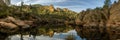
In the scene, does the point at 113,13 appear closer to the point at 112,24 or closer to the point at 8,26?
the point at 112,24

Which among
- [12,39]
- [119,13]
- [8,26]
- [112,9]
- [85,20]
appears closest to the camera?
[12,39]

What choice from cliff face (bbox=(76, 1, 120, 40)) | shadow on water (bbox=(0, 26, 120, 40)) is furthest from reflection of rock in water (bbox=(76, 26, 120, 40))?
cliff face (bbox=(76, 1, 120, 40))

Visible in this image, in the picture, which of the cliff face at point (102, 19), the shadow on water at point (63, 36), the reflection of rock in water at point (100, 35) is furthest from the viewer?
the cliff face at point (102, 19)

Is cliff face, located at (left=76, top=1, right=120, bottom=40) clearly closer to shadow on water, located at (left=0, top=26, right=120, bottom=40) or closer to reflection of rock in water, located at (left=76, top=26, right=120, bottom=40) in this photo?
reflection of rock in water, located at (left=76, top=26, right=120, bottom=40)

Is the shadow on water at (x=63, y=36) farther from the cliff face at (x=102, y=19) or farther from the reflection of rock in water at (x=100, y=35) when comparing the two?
the cliff face at (x=102, y=19)

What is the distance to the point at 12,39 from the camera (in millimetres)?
66125

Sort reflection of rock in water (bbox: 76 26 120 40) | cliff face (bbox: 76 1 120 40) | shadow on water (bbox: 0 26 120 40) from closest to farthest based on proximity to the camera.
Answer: shadow on water (bbox: 0 26 120 40)
reflection of rock in water (bbox: 76 26 120 40)
cliff face (bbox: 76 1 120 40)

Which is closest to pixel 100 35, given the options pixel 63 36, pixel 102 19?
pixel 63 36

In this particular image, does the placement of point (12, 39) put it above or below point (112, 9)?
below

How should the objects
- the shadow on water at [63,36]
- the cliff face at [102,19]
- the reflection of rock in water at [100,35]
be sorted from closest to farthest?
the shadow on water at [63,36], the reflection of rock in water at [100,35], the cliff face at [102,19]

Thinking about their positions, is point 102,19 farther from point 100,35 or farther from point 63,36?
point 63,36

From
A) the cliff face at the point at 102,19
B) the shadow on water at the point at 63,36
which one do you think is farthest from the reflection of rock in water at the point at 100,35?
the cliff face at the point at 102,19

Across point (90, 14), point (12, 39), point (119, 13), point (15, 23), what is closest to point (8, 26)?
point (15, 23)

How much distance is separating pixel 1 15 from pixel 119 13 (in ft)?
191
